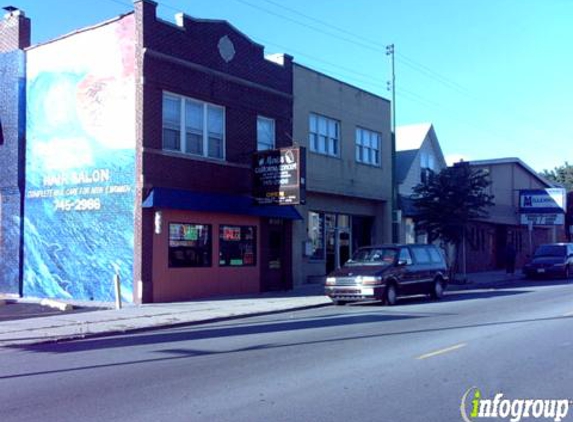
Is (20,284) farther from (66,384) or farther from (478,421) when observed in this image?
(478,421)

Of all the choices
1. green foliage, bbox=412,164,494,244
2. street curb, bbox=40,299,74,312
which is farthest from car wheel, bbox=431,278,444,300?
street curb, bbox=40,299,74,312

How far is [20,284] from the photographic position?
2164cm

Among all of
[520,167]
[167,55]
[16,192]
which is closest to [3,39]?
[16,192]

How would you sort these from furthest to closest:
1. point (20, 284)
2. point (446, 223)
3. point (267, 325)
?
point (446, 223) < point (20, 284) < point (267, 325)

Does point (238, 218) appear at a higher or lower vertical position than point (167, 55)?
lower

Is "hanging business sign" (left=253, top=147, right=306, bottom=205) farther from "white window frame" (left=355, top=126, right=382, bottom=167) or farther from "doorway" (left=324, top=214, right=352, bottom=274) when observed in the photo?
"white window frame" (left=355, top=126, right=382, bottom=167)

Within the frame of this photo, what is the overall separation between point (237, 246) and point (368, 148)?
10107mm

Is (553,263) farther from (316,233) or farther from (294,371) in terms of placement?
(294,371)

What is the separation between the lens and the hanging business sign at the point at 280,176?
20.3 metres

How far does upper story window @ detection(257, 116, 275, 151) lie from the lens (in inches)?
923

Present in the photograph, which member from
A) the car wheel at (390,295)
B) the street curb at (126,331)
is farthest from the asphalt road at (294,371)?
the car wheel at (390,295)

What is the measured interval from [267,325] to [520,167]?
35614 millimetres

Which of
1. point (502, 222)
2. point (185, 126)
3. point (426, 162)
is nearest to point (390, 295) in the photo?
point (185, 126)

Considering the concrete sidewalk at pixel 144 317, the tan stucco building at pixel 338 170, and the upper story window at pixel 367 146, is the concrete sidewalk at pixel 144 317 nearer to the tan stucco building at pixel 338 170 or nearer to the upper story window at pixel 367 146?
the tan stucco building at pixel 338 170
